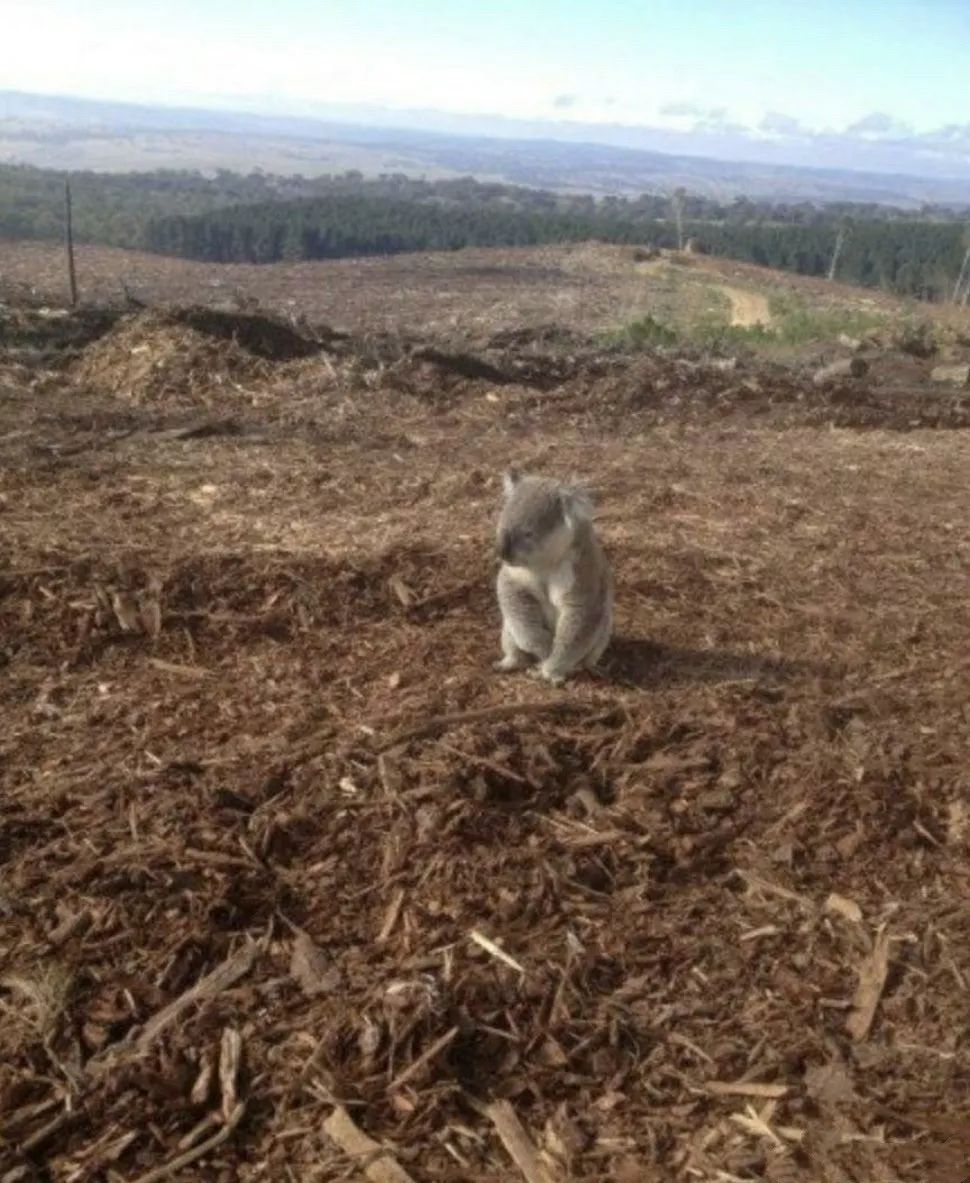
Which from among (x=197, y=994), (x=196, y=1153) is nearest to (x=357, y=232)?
(x=197, y=994)

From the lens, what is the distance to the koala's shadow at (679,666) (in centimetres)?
641

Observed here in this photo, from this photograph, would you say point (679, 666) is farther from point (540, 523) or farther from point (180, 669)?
point (180, 669)

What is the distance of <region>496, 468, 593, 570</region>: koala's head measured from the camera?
19.2 feet

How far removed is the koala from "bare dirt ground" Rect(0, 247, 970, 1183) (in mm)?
234

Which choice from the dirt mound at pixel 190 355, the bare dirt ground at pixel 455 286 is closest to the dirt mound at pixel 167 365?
the dirt mound at pixel 190 355

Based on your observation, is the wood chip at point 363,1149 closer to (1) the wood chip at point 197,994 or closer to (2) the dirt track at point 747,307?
(1) the wood chip at point 197,994

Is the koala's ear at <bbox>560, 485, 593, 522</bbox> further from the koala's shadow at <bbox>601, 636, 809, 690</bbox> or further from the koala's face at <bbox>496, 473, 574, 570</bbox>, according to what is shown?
the koala's shadow at <bbox>601, 636, 809, 690</bbox>

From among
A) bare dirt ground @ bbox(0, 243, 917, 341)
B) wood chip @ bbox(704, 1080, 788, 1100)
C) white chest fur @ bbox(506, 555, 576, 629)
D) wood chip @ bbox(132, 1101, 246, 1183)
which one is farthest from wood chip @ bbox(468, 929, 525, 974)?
bare dirt ground @ bbox(0, 243, 917, 341)

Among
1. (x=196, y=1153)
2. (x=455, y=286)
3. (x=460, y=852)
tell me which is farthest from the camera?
(x=455, y=286)

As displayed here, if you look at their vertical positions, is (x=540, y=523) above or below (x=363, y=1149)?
above

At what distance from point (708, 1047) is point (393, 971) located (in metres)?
1.15

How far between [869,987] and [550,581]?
2.59 metres

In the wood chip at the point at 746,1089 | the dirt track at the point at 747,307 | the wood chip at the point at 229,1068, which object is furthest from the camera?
the dirt track at the point at 747,307

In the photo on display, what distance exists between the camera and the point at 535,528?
587 centimetres
